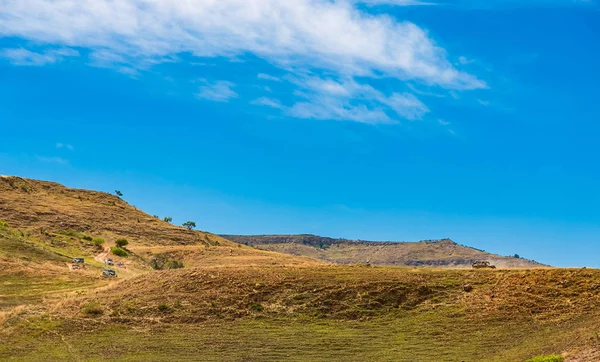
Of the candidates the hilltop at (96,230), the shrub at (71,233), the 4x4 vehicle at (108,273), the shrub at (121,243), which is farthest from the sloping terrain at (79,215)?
the 4x4 vehicle at (108,273)

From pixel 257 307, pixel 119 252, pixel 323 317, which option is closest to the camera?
pixel 323 317

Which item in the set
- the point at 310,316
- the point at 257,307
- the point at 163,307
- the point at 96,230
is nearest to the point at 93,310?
the point at 163,307

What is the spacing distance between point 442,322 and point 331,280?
35.1 feet

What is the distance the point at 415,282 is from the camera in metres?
52.5

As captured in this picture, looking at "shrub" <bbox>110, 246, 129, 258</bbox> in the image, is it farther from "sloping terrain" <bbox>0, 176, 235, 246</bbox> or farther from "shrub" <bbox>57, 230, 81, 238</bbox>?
"sloping terrain" <bbox>0, 176, 235, 246</bbox>

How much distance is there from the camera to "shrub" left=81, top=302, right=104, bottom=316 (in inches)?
1962

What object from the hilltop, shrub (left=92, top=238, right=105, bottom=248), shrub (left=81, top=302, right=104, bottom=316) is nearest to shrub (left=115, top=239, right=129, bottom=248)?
the hilltop

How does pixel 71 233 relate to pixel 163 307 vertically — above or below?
above

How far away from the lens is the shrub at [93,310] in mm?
49844

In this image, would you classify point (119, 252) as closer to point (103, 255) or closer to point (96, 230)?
point (103, 255)

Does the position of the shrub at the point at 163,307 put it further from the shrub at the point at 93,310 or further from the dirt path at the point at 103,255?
the dirt path at the point at 103,255

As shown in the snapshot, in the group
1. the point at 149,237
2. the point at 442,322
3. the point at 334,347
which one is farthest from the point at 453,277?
the point at 149,237

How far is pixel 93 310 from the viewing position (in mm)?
50062

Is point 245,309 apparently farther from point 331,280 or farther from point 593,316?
point 593,316
